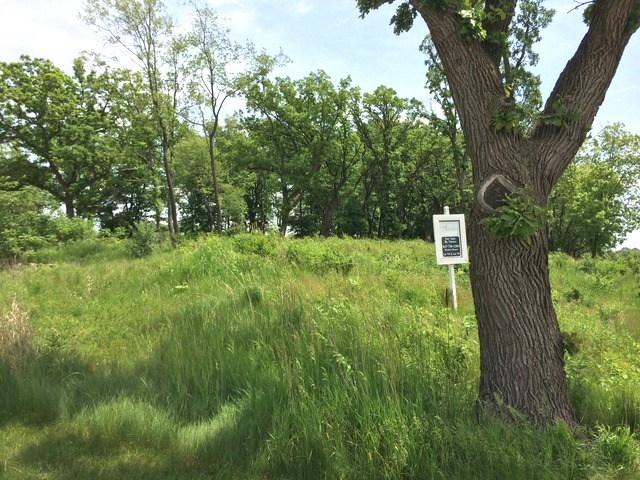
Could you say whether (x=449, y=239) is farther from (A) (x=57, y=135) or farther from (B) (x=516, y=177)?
(A) (x=57, y=135)

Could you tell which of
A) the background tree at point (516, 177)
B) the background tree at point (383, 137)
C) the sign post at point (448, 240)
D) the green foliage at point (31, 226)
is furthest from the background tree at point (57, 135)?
the background tree at point (516, 177)

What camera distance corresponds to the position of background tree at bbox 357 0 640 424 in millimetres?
3387

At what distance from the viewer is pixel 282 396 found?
3.89 metres

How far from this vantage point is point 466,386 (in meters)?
3.88

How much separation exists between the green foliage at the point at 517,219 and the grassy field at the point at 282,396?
105 centimetres

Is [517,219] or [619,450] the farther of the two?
[517,219]

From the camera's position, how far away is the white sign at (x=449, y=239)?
905cm

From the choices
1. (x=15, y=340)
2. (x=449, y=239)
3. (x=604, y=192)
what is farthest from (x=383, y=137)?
(x=15, y=340)

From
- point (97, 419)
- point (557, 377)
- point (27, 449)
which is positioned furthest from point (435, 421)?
point (27, 449)

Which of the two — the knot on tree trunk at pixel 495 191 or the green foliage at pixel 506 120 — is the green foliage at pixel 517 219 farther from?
the green foliage at pixel 506 120

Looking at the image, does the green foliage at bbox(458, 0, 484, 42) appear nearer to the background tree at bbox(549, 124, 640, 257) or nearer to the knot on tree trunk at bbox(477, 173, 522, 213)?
the knot on tree trunk at bbox(477, 173, 522, 213)

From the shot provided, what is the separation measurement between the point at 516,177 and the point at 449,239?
5816 mm

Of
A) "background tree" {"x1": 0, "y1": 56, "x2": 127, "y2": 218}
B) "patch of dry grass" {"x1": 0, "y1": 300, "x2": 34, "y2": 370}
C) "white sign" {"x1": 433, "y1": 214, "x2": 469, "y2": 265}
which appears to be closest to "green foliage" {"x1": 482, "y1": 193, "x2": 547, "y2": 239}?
"patch of dry grass" {"x1": 0, "y1": 300, "x2": 34, "y2": 370}

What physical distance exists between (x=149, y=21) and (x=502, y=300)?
68.7ft
